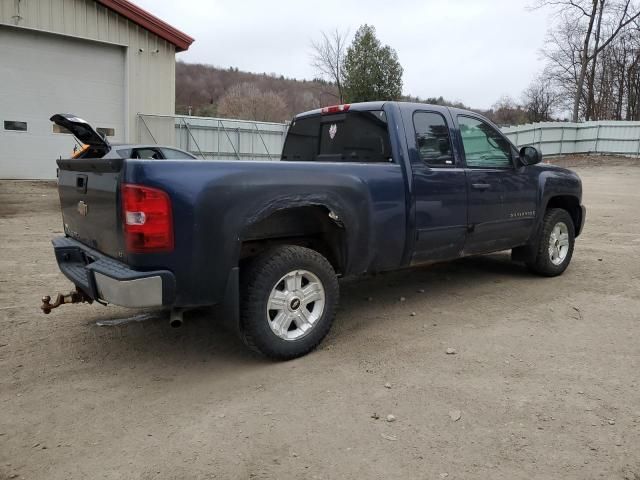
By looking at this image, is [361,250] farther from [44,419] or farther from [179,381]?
[44,419]

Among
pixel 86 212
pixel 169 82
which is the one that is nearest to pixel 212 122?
pixel 169 82

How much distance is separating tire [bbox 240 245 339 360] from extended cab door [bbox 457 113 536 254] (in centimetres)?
187

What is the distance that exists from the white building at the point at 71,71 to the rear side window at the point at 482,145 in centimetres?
1406

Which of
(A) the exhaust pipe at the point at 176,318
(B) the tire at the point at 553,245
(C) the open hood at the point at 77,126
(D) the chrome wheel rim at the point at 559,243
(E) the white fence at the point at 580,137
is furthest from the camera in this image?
(E) the white fence at the point at 580,137

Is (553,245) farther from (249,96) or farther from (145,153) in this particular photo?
(249,96)

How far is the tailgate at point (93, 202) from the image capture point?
3252 mm

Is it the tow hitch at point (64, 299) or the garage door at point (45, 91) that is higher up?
the garage door at point (45, 91)

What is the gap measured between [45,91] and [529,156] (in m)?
14.8

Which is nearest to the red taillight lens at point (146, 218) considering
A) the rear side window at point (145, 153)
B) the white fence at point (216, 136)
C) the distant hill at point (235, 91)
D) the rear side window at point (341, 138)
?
the rear side window at point (341, 138)

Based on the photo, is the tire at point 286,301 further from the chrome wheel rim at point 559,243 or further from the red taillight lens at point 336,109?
the chrome wheel rim at point 559,243

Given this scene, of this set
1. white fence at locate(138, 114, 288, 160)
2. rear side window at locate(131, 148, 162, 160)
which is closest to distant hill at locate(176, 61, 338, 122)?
white fence at locate(138, 114, 288, 160)

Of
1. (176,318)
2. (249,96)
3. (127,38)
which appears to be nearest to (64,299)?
(176,318)

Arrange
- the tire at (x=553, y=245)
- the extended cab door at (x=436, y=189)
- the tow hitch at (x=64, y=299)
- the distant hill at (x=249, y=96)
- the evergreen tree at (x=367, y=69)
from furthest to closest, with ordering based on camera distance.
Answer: the distant hill at (x=249, y=96) < the evergreen tree at (x=367, y=69) < the tire at (x=553, y=245) < the extended cab door at (x=436, y=189) < the tow hitch at (x=64, y=299)

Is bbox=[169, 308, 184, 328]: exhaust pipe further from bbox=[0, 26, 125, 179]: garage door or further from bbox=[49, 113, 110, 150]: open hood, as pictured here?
bbox=[0, 26, 125, 179]: garage door
